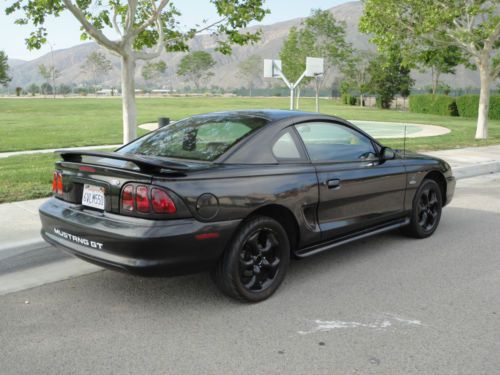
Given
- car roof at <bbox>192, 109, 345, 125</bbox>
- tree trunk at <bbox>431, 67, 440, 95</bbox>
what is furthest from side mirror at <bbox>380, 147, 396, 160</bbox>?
tree trunk at <bbox>431, 67, 440, 95</bbox>

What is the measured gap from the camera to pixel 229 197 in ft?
12.1

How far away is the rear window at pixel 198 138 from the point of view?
416 centimetres

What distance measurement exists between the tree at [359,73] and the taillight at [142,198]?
50324 millimetres

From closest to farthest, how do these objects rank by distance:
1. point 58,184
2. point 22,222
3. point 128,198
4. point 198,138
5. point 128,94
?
point 128,198 → point 58,184 → point 198,138 → point 22,222 → point 128,94

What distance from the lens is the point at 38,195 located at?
7191mm

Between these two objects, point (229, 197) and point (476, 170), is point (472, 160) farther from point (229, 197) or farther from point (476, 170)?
point (229, 197)

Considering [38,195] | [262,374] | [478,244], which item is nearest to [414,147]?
[478,244]

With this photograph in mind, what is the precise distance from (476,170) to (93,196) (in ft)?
29.8

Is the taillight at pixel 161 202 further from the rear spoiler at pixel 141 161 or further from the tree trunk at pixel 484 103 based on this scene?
the tree trunk at pixel 484 103

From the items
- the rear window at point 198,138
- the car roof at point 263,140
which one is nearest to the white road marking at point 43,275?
the rear window at point 198,138

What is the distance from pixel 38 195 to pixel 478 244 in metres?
5.54

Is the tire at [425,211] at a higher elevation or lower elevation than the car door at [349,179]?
lower

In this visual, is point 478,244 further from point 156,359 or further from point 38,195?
point 38,195

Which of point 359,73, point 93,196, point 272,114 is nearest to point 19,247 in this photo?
point 93,196
